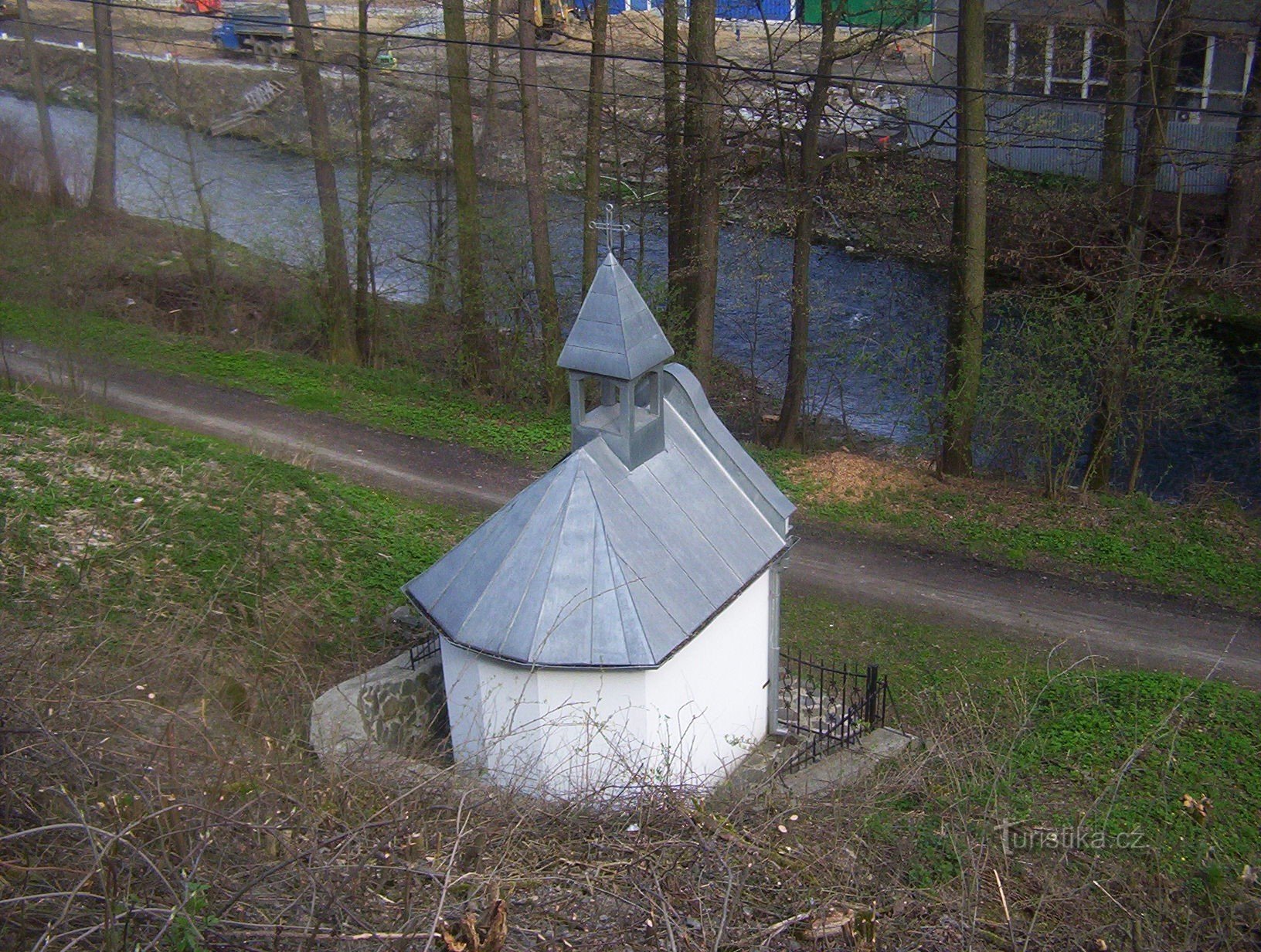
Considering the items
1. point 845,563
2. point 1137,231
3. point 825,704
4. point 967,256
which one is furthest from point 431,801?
point 1137,231

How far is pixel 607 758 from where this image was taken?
8977 millimetres

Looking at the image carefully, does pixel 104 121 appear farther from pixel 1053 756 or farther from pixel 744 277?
pixel 1053 756

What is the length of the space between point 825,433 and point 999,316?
16.1 feet

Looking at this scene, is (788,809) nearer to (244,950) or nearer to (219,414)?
(244,950)

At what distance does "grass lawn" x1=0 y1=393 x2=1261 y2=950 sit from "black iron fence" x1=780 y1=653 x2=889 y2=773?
13.0 inches

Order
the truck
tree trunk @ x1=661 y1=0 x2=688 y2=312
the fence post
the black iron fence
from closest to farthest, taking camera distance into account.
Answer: the black iron fence
the fence post
tree trunk @ x1=661 y1=0 x2=688 y2=312
the truck

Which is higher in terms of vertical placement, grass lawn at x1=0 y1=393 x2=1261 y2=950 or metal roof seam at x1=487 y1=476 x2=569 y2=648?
metal roof seam at x1=487 y1=476 x2=569 y2=648

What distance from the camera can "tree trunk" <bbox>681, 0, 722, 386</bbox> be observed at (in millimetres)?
15727

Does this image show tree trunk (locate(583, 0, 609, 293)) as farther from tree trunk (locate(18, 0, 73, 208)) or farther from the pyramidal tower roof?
tree trunk (locate(18, 0, 73, 208))

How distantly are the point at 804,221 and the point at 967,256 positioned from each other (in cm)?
229

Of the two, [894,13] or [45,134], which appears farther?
[45,134]

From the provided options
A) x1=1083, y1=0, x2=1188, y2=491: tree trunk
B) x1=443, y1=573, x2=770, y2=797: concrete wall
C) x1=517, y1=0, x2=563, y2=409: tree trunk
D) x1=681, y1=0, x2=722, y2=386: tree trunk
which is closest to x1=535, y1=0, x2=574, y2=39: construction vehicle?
x1=517, y1=0, x2=563, y2=409: tree trunk

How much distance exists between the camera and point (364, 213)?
61.5 ft

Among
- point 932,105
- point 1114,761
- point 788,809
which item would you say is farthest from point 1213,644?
point 932,105
